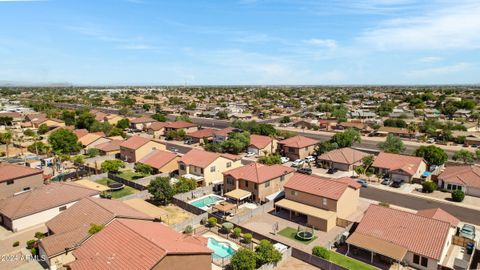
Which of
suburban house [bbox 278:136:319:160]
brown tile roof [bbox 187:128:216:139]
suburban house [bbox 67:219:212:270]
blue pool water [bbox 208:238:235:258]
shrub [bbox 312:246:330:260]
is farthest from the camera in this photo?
brown tile roof [bbox 187:128:216:139]

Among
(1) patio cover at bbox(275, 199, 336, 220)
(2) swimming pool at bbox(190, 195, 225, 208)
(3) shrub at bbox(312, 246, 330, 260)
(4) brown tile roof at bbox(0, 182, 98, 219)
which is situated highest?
(4) brown tile roof at bbox(0, 182, 98, 219)

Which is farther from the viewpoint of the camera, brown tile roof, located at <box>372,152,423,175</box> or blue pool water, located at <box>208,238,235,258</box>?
brown tile roof, located at <box>372,152,423,175</box>

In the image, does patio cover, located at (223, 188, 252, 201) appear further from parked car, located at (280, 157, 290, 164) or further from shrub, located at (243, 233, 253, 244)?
parked car, located at (280, 157, 290, 164)

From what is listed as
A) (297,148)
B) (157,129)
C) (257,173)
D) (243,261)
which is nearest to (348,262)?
(243,261)

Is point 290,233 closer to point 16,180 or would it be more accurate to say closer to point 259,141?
point 16,180

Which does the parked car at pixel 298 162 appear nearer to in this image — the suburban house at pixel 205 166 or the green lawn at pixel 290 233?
the suburban house at pixel 205 166

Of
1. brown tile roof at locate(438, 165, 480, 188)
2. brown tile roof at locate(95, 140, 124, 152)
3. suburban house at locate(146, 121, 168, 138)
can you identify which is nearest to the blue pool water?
brown tile roof at locate(438, 165, 480, 188)

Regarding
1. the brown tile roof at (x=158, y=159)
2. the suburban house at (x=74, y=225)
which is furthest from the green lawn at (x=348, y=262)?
the brown tile roof at (x=158, y=159)
